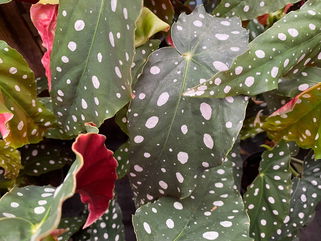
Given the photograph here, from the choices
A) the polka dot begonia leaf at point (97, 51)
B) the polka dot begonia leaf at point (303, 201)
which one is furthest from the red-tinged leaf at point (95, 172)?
the polka dot begonia leaf at point (303, 201)

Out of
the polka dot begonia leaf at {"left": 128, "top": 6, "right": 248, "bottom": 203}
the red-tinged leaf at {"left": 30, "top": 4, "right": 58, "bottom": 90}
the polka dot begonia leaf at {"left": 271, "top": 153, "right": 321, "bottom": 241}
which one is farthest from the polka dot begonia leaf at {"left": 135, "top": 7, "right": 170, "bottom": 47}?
the polka dot begonia leaf at {"left": 271, "top": 153, "right": 321, "bottom": 241}

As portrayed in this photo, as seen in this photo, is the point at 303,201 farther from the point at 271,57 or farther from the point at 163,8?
the point at 163,8

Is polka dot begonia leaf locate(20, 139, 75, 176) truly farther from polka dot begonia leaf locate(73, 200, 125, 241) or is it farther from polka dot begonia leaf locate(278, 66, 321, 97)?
polka dot begonia leaf locate(278, 66, 321, 97)

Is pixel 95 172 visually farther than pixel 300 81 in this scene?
No

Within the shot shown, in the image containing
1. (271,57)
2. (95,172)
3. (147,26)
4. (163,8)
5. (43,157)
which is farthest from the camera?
(43,157)

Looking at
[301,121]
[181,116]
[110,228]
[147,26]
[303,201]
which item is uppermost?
[147,26]

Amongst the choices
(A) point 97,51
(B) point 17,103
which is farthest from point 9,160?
(A) point 97,51

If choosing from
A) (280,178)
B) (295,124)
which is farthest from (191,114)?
(280,178)
